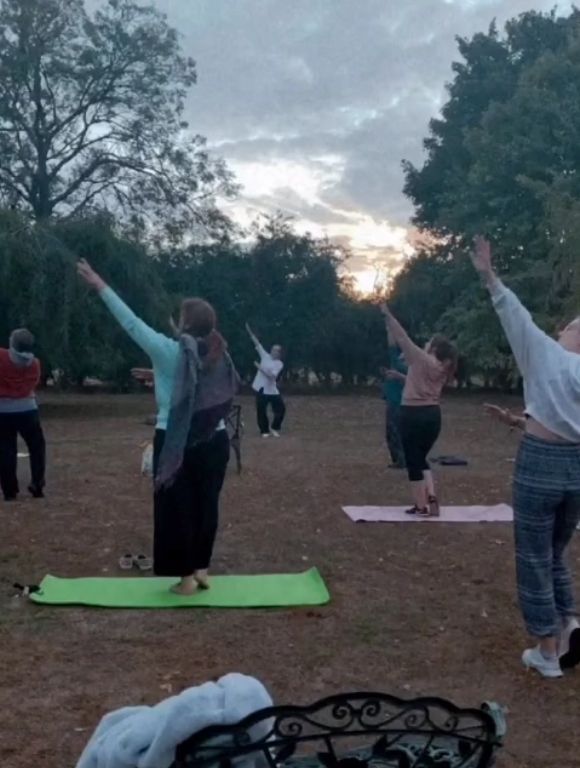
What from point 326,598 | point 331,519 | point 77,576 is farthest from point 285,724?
point 331,519

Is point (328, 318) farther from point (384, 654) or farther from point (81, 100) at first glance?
point (384, 654)

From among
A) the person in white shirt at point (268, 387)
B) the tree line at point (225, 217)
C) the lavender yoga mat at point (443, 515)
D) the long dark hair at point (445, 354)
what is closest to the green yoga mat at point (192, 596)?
the lavender yoga mat at point (443, 515)

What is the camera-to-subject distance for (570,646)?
16.8 ft

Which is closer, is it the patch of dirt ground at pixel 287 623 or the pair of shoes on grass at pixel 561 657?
the patch of dirt ground at pixel 287 623

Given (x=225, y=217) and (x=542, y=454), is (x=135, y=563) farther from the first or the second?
(x=225, y=217)

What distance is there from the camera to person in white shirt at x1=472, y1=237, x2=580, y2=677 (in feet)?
15.5

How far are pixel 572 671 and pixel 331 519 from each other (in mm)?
4404

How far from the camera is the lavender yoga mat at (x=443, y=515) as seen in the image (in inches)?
364

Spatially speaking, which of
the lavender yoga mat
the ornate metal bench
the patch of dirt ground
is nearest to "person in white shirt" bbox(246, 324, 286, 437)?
the patch of dirt ground

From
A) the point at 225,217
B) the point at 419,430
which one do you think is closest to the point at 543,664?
the point at 419,430

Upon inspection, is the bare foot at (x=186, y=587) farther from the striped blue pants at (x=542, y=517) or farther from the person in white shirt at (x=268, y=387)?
the person in white shirt at (x=268, y=387)

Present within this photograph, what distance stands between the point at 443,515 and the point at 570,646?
4360mm

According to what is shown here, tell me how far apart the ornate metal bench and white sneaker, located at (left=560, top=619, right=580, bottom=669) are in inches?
98.2

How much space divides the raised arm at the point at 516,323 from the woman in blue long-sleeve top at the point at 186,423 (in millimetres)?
1910
